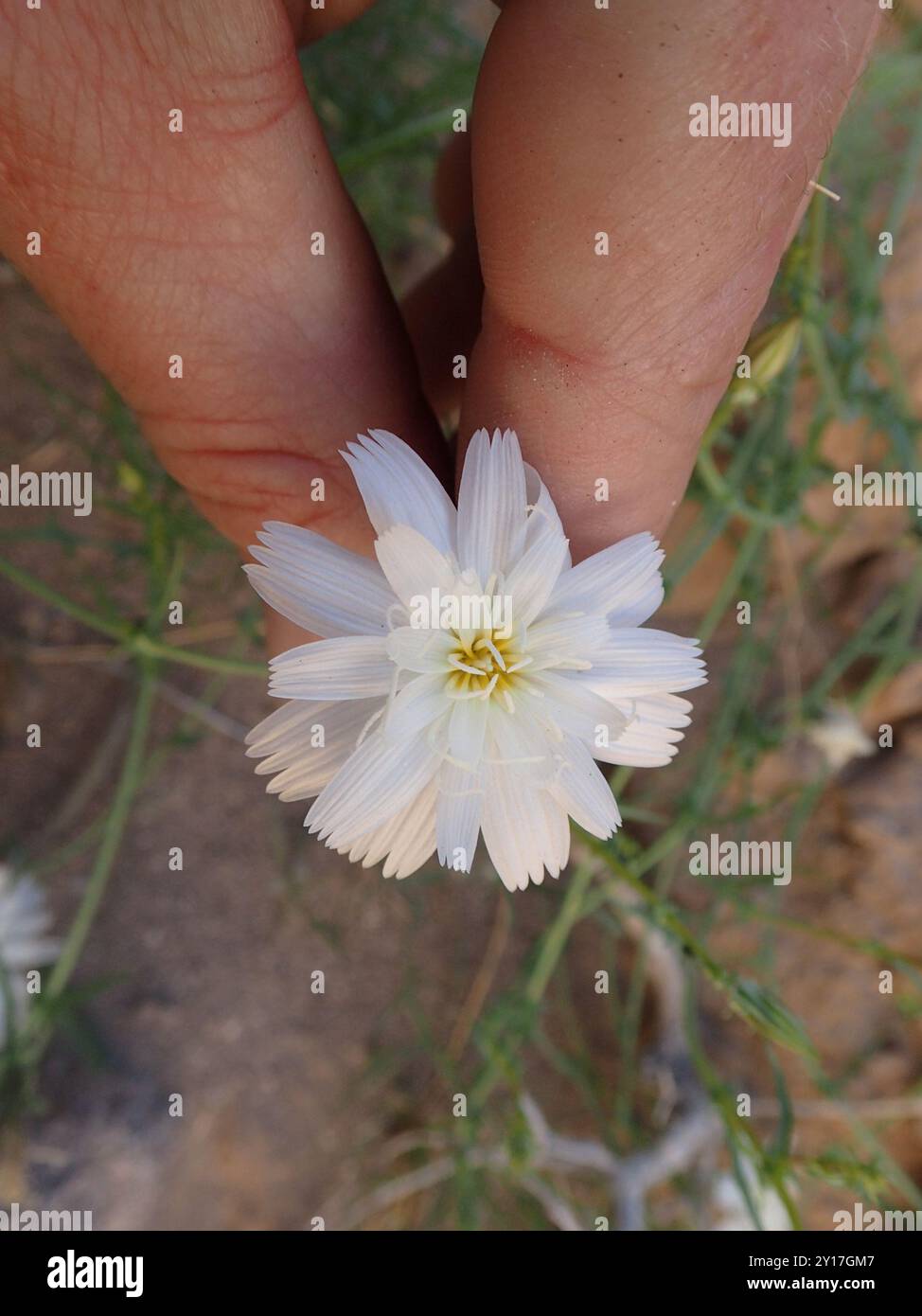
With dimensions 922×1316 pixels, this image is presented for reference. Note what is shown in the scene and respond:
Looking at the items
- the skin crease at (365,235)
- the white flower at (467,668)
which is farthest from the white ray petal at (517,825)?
the skin crease at (365,235)

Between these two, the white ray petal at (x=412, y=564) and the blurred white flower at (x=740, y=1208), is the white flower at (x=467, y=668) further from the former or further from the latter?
the blurred white flower at (x=740, y=1208)

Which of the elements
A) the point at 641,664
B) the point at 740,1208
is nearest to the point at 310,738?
the point at 641,664

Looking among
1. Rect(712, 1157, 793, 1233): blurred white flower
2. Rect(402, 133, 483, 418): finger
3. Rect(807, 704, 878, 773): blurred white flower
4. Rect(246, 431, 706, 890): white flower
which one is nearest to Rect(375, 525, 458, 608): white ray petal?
Rect(246, 431, 706, 890): white flower

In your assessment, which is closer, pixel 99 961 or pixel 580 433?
pixel 580 433

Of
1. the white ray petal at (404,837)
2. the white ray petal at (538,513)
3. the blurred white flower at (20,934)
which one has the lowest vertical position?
the blurred white flower at (20,934)
